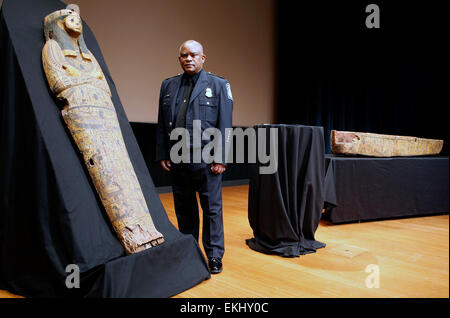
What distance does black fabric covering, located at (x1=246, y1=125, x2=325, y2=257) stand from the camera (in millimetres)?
2586

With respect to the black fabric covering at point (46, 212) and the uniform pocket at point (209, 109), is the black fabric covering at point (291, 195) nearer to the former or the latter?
the uniform pocket at point (209, 109)

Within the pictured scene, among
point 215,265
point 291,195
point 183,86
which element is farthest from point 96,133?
point 291,195

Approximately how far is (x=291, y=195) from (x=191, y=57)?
4.02ft

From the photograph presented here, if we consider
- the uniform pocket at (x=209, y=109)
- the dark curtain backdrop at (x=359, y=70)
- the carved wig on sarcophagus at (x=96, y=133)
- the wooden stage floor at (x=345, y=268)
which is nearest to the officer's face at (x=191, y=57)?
the uniform pocket at (x=209, y=109)

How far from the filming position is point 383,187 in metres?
3.69

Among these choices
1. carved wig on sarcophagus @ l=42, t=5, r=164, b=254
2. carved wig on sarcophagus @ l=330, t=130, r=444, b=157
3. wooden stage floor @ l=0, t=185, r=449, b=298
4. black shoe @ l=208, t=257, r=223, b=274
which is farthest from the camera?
carved wig on sarcophagus @ l=330, t=130, r=444, b=157

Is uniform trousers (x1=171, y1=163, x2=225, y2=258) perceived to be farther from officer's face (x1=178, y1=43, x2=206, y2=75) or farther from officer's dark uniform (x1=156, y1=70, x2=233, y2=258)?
officer's face (x1=178, y1=43, x2=206, y2=75)

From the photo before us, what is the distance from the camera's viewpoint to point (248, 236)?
10.1ft

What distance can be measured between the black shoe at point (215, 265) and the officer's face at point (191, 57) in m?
1.17

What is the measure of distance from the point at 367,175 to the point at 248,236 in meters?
1.45

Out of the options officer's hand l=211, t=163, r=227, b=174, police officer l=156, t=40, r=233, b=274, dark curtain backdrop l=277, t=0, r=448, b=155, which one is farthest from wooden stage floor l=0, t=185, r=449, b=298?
dark curtain backdrop l=277, t=0, r=448, b=155

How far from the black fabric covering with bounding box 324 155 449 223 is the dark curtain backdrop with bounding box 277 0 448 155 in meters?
1.12

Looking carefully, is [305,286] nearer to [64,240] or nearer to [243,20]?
[64,240]

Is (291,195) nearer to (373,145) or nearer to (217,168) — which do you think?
(217,168)
